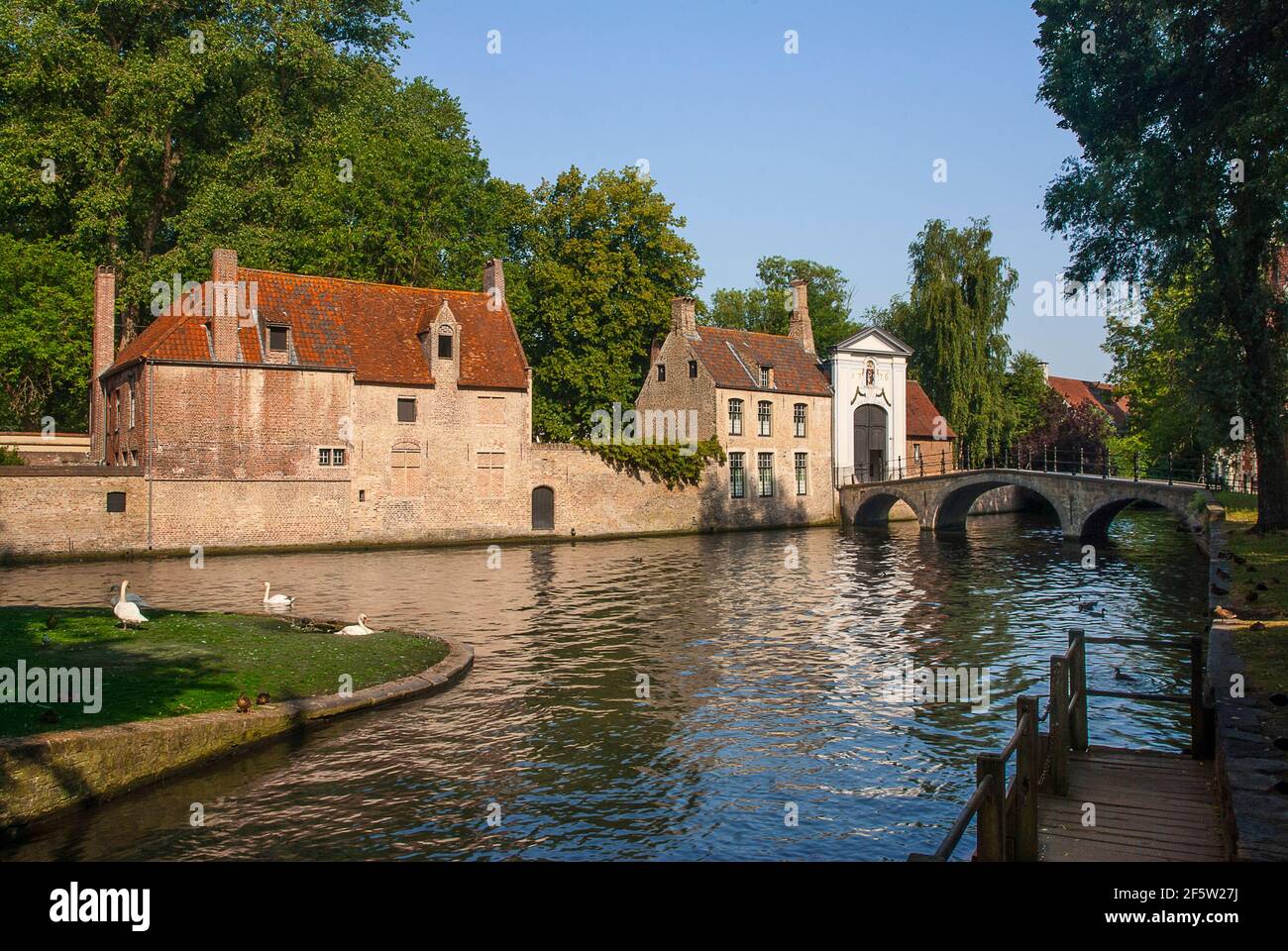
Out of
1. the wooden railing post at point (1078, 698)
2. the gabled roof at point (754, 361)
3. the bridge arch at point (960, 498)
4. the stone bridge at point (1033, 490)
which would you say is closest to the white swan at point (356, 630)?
the wooden railing post at point (1078, 698)

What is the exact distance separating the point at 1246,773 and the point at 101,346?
44.0 meters

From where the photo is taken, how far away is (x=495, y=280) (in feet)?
156

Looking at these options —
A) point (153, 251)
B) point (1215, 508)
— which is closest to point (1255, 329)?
point (1215, 508)

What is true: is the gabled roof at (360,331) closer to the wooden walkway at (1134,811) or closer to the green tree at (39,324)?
the green tree at (39,324)

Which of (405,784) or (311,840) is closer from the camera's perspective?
(311,840)

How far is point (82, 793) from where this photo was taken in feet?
34.0

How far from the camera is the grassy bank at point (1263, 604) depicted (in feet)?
39.6

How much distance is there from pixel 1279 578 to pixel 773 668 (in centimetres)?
974

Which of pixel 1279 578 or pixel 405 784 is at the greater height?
pixel 1279 578

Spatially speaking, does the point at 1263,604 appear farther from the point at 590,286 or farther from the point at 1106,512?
the point at 590,286

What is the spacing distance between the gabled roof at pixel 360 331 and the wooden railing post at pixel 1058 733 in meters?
35.3

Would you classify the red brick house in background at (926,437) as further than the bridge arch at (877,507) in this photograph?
Yes
